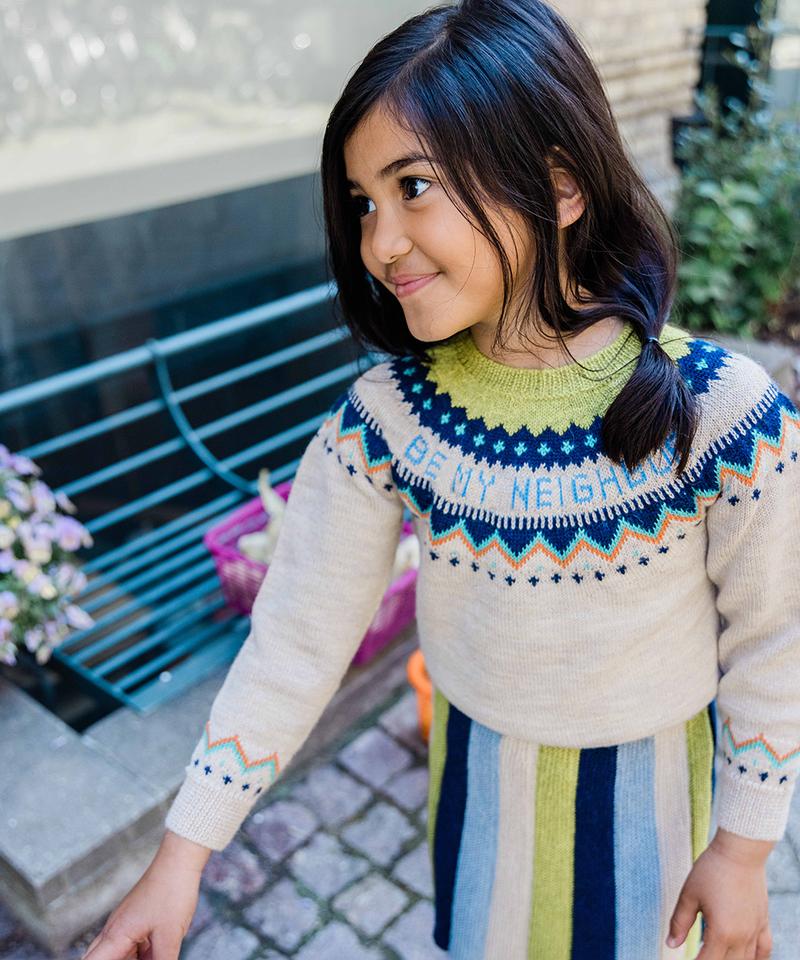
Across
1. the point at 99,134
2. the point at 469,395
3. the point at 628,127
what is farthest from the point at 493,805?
the point at 628,127

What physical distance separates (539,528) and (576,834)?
1.56 feet

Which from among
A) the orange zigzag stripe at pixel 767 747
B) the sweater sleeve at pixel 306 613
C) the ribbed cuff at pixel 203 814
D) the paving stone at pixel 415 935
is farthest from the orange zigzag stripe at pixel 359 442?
the paving stone at pixel 415 935

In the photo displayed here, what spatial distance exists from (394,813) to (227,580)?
91 cm

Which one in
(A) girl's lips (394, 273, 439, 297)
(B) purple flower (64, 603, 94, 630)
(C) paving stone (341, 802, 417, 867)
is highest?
(A) girl's lips (394, 273, 439, 297)

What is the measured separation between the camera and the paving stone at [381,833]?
2539 mm

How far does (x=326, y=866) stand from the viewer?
2.50 m

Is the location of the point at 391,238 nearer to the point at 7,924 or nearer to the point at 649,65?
the point at 7,924

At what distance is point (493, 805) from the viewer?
4.55 feet

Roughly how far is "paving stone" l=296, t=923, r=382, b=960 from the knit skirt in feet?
3.05

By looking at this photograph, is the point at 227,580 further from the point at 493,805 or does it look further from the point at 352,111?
the point at 352,111

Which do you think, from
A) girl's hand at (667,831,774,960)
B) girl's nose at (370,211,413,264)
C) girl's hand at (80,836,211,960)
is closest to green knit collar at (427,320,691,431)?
girl's nose at (370,211,413,264)

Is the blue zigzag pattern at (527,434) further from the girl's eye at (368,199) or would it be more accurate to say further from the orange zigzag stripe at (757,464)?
the girl's eye at (368,199)

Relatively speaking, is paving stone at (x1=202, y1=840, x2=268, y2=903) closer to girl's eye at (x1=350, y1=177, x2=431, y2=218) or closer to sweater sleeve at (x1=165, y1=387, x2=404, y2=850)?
sweater sleeve at (x1=165, y1=387, x2=404, y2=850)

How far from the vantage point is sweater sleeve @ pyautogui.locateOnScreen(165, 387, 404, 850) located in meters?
1.28
